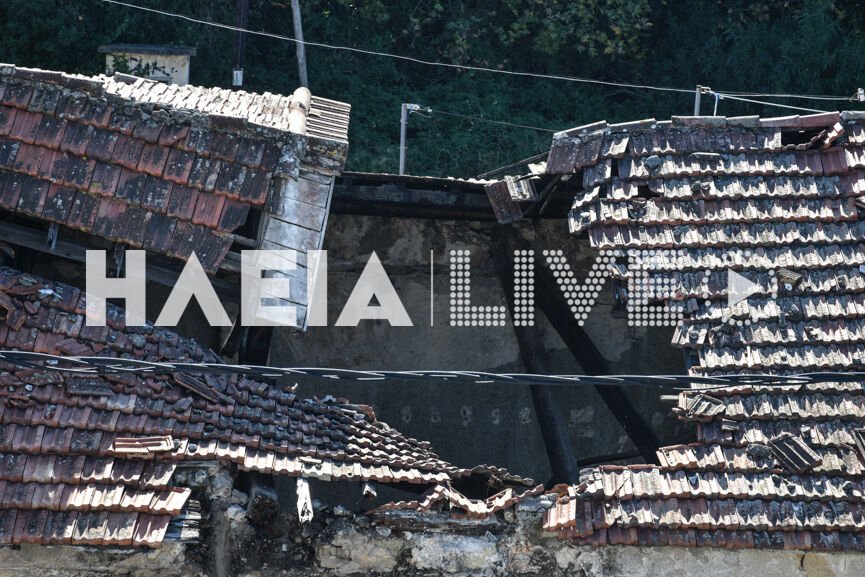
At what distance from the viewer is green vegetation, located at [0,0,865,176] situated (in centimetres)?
1712

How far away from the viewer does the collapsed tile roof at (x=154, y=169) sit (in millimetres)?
9258

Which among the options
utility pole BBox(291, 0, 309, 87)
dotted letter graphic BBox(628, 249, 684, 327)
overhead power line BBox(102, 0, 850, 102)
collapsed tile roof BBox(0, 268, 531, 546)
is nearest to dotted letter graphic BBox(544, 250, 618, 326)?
dotted letter graphic BBox(628, 249, 684, 327)

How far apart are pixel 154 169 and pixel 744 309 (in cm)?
429

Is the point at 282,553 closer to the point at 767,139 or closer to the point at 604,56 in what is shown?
the point at 767,139

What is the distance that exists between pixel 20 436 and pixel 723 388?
4.61 meters

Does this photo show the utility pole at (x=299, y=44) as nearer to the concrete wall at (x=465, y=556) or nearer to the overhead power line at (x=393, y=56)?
the overhead power line at (x=393, y=56)

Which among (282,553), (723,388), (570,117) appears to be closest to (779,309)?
(723,388)

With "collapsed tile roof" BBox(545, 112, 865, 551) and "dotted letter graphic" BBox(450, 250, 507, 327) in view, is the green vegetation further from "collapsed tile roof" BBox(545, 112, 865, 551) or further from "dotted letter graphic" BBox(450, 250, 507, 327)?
"collapsed tile roof" BBox(545, 112, 865, 551)

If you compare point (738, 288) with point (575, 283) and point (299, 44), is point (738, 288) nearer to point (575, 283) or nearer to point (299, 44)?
point (575, 283)

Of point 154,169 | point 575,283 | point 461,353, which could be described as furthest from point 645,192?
point 154,169

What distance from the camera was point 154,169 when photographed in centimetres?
935

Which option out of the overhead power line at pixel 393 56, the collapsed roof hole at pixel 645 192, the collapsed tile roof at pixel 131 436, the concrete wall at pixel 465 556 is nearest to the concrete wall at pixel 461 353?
the collapsed roof hole at pixel 645 192

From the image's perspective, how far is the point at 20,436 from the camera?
8.28 m

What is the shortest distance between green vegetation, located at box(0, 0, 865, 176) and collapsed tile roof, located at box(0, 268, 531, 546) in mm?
7723
